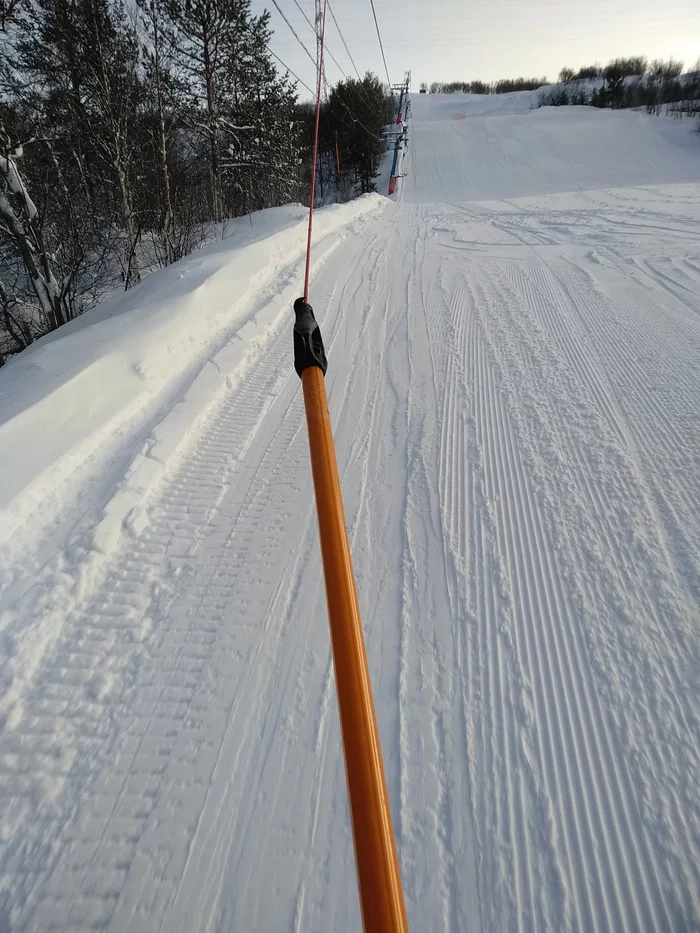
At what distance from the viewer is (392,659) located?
2121 millimetres

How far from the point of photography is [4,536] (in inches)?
97.4

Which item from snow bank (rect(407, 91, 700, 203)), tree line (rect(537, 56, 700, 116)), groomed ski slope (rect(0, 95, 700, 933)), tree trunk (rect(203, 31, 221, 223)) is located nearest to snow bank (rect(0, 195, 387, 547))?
groomed ski slope (rect(0, 95, 700, 933))

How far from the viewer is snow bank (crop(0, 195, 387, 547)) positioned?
9.21ft

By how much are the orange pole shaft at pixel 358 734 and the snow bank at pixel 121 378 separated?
2.04 meters

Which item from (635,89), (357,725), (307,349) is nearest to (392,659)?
(357,725)

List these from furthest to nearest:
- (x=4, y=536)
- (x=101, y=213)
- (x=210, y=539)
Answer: (x=101, y=213), (x=210, y=539), (x=4, y=536)

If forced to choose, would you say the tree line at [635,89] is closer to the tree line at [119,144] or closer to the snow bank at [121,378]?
the tree line at [119,144]

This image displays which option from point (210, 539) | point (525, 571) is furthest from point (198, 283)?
point (525, 571)

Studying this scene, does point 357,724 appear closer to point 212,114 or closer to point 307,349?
point 307,349

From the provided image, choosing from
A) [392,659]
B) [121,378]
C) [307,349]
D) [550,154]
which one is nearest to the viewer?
[307,349]

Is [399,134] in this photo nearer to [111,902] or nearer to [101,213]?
[101,213]

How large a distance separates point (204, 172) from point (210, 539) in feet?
51.3

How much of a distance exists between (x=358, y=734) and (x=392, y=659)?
1.32 metres

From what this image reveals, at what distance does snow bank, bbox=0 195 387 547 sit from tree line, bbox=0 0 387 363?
250cm
